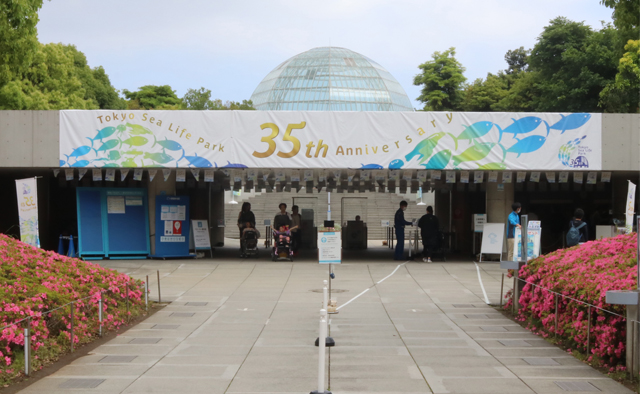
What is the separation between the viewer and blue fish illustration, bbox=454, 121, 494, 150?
75.7 feet

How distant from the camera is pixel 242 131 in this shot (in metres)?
22.9

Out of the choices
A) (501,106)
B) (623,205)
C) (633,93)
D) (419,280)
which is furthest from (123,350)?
(501,106)

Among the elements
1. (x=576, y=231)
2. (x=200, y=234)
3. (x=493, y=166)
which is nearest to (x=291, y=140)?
(x=200, y=234)

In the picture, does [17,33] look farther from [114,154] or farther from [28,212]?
[114,154]

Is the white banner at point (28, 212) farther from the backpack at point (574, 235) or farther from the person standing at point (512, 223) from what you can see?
the backpack at point (574, 235)

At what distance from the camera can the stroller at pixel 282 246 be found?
79.8 feet

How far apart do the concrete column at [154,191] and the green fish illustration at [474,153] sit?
10117 mm

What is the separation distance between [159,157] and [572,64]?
3887 cm

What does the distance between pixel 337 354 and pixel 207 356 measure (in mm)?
1769

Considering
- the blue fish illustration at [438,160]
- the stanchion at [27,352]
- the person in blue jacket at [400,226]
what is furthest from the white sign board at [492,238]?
the stanchion at [27,352]

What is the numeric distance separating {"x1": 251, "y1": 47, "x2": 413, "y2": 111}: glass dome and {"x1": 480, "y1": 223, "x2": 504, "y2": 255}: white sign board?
60085 millimetres

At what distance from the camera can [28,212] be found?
18891 millimetres

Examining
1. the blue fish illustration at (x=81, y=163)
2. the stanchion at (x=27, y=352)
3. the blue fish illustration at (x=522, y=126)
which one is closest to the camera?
the stanchion at (x=27, y=352)

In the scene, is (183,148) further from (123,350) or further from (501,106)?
(501,106)
